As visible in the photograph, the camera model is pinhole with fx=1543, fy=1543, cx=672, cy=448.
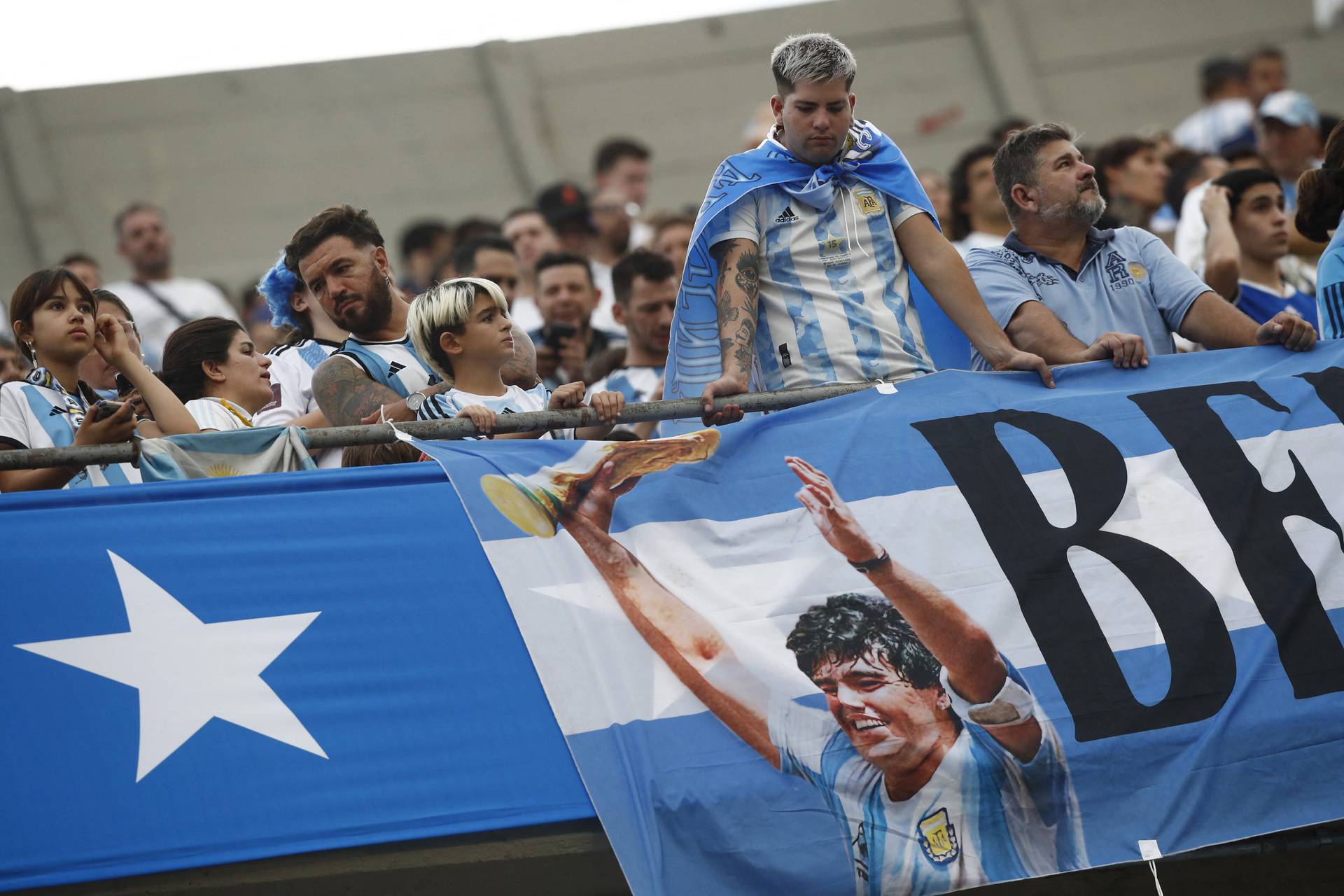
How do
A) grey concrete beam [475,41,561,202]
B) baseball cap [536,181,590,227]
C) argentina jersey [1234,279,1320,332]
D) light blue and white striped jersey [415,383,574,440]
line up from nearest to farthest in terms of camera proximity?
light blue and white striped jersey [415,383,574,440]
argentina jersey [1234,279,1320,332]
baseball cap [536,181,590,227]
grey concrete beam [475,41,561,202]

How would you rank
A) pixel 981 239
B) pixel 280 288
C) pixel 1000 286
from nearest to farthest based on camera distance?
pixel 1000 286 → pixel 280 288 → pixel 981 239

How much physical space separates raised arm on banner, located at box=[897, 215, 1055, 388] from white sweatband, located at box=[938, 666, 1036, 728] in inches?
44.4

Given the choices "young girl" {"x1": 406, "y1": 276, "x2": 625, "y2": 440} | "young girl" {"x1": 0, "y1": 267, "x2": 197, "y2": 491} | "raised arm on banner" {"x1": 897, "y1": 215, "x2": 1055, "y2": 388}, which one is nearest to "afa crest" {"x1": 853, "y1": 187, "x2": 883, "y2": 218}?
"raised arm on banner" {"x1": 897, "y1": 215, "x2": 1055, "y2": 388}

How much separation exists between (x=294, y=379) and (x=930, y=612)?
8.05ft

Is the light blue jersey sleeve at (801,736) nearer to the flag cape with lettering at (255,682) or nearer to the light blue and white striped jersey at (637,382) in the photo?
the flag cape with lettering at (255,682)

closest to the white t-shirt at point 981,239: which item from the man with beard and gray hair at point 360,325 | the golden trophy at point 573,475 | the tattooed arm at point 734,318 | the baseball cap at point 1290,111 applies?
the tattooed arm at point 734,318

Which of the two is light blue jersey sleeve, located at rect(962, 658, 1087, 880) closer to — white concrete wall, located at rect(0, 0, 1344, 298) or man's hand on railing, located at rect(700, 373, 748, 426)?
man's hand on railing, located at rect(700, 373, 748, 426)

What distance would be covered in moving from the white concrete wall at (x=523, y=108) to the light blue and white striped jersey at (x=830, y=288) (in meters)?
8.17

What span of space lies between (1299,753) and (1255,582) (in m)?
0.51

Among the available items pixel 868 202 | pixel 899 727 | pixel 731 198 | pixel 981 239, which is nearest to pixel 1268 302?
pixel 981 239

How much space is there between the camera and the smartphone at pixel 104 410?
4.25 meters

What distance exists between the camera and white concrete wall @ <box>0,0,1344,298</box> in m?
12.4

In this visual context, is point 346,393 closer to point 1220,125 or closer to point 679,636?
point 679,636

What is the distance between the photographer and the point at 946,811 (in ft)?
13.2
